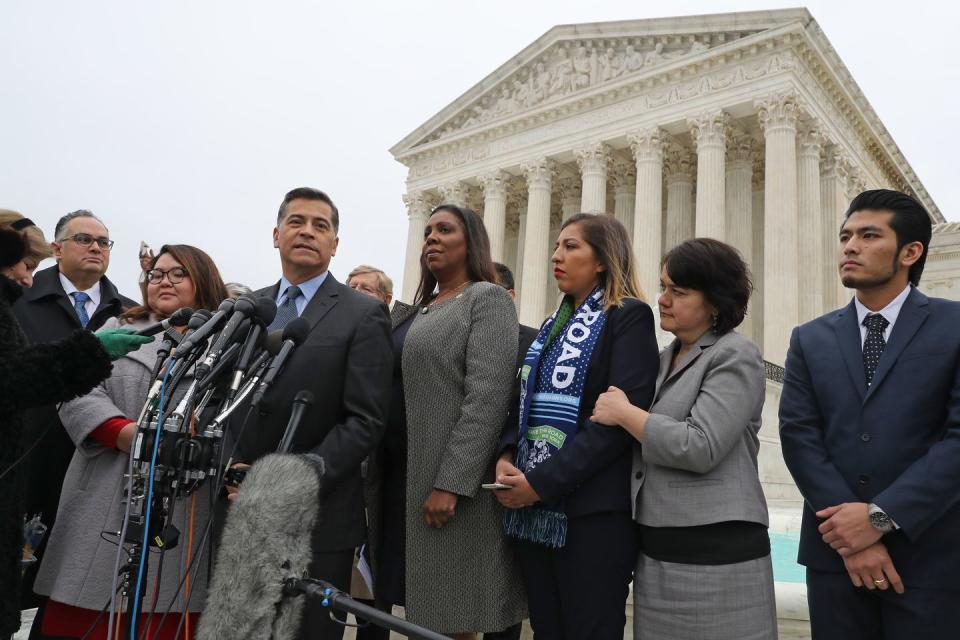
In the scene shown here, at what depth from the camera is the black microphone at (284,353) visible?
2.57m

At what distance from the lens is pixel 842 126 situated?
87.6 feet

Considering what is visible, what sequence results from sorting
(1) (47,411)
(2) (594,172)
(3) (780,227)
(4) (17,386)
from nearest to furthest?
(4) (17,386) → (1) (47,411) → (3) (780,227) → (2) (594,172)

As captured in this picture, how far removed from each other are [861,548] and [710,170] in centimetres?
2354

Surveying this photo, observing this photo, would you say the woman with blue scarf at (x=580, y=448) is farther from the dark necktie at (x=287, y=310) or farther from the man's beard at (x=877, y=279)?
the dark necktie at (x=287, y=310)

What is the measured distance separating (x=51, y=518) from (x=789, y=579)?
537cm

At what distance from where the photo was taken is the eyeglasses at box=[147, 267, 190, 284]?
13.4 ft

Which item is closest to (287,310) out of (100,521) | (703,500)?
(100,521)

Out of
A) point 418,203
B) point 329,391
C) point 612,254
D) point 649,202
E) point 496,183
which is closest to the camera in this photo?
point 329,391

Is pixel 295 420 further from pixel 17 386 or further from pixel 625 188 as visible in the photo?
pixel 625 188

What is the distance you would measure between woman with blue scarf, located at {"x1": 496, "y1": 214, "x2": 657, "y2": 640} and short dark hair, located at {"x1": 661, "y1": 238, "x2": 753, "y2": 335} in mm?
274

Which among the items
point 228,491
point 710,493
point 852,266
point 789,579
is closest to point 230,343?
point 228,491

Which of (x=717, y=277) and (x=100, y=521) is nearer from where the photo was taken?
(x=717, y=277)

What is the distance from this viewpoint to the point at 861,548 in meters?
2.68

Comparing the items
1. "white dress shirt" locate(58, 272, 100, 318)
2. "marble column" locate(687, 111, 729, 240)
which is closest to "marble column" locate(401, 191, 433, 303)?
"marble column" locate(687, 111, 729, 240)
